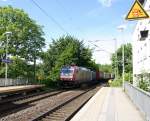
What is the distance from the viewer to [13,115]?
55.5 ft

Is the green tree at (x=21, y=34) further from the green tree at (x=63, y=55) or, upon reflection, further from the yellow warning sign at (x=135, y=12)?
the yellow warning sign at (x=135, y=12)

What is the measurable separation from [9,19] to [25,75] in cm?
1020

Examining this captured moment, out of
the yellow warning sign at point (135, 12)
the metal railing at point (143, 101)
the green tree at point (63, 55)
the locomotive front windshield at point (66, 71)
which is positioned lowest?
the metal railing at point (143, 101)

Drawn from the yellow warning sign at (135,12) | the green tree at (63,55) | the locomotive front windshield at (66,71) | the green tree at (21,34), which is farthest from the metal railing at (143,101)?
the green tree at (21,34)

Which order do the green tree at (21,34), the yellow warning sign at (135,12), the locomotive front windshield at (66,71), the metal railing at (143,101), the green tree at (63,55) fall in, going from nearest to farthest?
the yellow warning sign at (135,12)
the metal railing at (143,101)
the locomotive front windshield at (66,71)
the green tree at (63,55)
the green tree at (21,34)

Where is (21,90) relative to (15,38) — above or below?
below

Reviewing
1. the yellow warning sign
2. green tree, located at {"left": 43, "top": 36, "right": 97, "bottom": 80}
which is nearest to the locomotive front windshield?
green tree, located at {"left": 43, "top": 36, "right": 97, "bottom": 80}

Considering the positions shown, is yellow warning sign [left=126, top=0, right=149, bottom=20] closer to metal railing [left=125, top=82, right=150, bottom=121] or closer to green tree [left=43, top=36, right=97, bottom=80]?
metal railing [left=125, top=82, right=150, bottom=121]

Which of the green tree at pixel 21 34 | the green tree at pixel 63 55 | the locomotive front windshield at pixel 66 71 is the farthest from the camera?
the green tree at pixel 21 34

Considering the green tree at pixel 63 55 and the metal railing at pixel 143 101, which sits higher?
the green tree at pixel 63 55

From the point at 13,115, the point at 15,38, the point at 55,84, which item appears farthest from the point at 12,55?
the point at 13,115

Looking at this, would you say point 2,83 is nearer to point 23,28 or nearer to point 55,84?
point 55,84

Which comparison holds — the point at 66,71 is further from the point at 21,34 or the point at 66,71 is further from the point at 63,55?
the point at 21,34

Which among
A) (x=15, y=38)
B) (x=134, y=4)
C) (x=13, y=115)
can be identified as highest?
(x=15, y=38)
